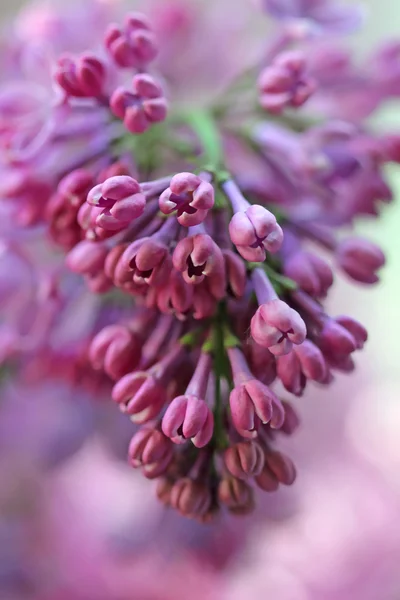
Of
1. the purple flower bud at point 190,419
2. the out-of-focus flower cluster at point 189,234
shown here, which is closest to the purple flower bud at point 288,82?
the out-of-focus flower cluster at point 189,234

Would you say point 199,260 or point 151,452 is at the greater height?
point 199,260

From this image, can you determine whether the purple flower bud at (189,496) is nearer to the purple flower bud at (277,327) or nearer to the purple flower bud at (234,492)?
the purple flower bud at (234,492)

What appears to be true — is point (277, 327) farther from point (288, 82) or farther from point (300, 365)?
point (288, 82)

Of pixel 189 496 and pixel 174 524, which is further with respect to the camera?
pixel 174 524

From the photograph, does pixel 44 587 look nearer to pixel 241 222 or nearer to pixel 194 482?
pixel 194 482

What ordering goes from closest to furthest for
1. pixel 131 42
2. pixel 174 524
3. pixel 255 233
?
pixel 255 233, pixel 131 42, pixel 174 524

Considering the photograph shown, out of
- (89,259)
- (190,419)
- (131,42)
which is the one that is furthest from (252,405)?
(131,42)
